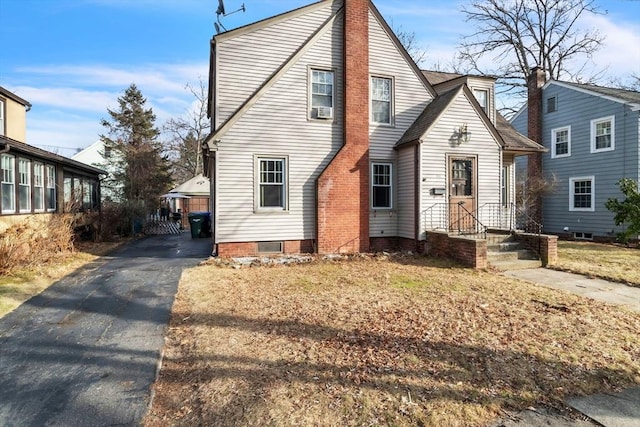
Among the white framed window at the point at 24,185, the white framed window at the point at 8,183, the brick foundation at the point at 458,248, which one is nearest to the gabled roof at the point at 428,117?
the brick foundation at the point at 458,248

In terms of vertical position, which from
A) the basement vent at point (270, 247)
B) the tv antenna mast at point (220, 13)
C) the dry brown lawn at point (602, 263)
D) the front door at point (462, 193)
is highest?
the tv antenna mast at point (220, 13)

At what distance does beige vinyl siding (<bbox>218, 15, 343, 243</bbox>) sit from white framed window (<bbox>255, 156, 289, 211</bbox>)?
0.15m

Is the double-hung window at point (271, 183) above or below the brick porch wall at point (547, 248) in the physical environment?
above

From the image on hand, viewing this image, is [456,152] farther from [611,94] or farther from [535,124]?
[535,124]

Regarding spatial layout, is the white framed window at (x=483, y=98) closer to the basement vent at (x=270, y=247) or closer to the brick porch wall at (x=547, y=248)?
the brick porch wall at (x=547, y=248)

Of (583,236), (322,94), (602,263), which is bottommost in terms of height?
(602,263)

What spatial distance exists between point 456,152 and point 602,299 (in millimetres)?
6055

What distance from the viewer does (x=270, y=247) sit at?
11.1 m

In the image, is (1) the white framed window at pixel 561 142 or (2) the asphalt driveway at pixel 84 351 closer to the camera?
(2) the asphalt driveway at pixel 84 351

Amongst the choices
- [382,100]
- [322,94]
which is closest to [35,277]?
[322,94]

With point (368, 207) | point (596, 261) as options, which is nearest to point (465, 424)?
point (368, 207)

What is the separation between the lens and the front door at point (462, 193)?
11719 mm

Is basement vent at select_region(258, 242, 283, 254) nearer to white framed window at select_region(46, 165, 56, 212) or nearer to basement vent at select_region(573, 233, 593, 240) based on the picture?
white framed window at select_region(46, 165, 56, 212)

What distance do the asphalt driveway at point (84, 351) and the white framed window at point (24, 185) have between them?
199 inches
